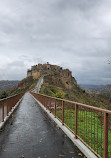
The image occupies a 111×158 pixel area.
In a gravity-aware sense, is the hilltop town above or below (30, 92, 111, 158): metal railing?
above

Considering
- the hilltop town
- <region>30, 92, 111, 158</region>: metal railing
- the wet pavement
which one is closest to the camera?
<region>30, 92, 111, 158</region>: metal railing

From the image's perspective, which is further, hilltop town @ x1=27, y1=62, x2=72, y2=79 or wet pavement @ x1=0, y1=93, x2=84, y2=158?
hilltop town @ x1=27, y1=62, x2=72, y2=79

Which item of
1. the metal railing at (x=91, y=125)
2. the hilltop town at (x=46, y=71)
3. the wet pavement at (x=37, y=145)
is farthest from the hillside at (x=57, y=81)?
the wet pavement at (x=37, y=145)

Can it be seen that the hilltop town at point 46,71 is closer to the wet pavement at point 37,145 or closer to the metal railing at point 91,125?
the metal railing at point 91,125

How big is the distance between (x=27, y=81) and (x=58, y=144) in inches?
4246

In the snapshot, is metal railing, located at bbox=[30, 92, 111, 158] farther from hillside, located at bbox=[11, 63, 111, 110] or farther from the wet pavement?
hillside, located at bbox=[11, 63, 111, 110]

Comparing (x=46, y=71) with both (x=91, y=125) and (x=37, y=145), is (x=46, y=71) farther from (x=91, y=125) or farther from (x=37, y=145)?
(x=91, y=125)

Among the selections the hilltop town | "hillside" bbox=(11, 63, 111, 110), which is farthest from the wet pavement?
the hilltop town

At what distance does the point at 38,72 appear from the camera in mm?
114000

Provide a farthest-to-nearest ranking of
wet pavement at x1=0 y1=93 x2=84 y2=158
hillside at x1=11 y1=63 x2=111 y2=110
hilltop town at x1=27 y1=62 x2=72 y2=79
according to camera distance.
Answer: hilltop town at x1=27 y1=62 x2=72 y2=79, hillside at x1=11 y1=63 x2=111 y2=110, wet pavement at x1=0 y1=93 x2=84 y2=158

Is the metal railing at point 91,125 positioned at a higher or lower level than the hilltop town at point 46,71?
lower

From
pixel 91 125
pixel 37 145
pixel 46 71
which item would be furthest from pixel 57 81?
pixel 91 125

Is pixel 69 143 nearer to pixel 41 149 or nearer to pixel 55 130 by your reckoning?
pixel 41 149

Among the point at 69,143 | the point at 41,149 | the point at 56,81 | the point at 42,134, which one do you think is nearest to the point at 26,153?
the point at 41,149
